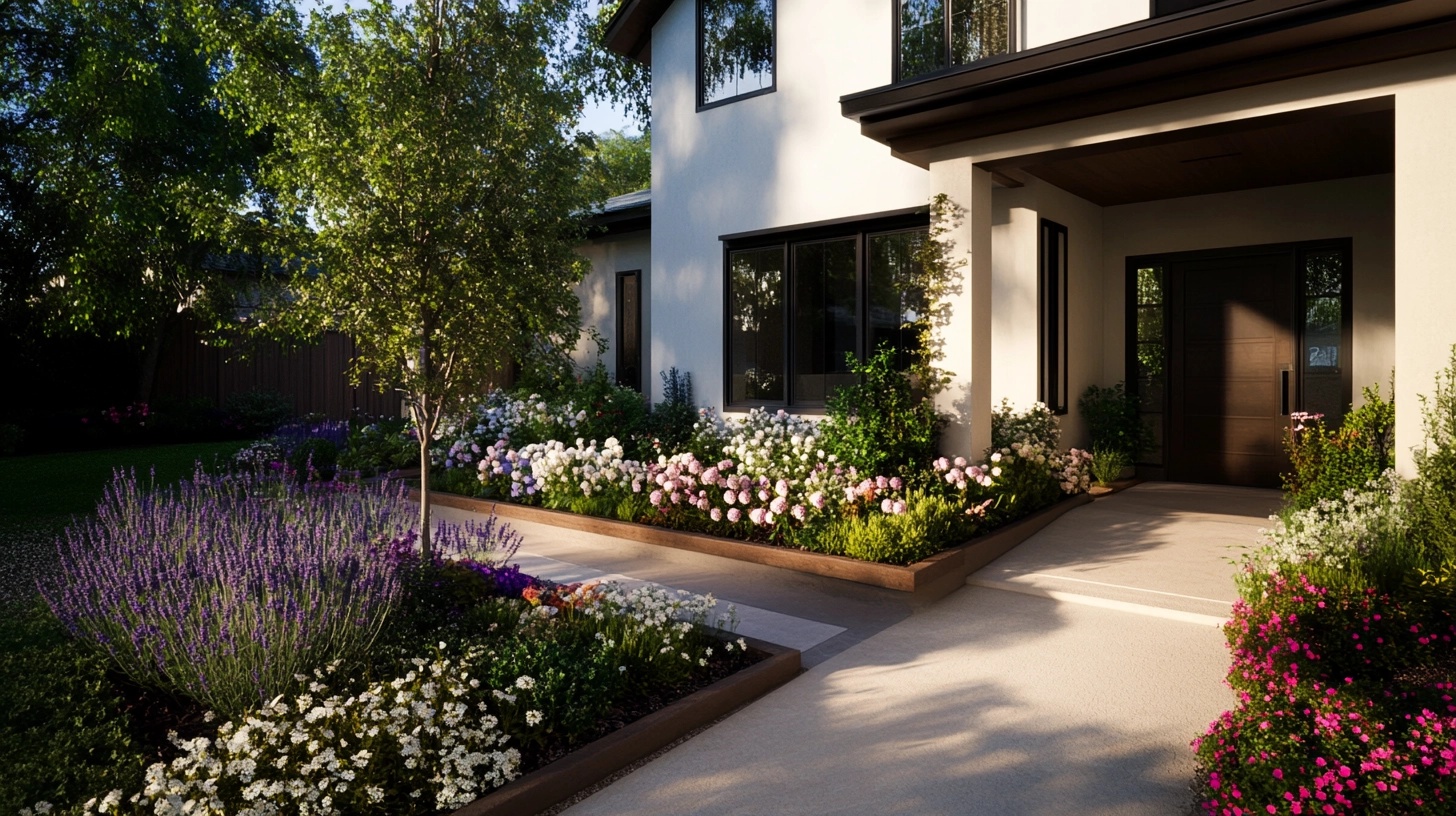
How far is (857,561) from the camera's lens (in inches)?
231

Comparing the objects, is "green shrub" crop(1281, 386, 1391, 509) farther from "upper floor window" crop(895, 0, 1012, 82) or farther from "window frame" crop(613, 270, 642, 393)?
"window frame" crop(613, 270, 642, 393)

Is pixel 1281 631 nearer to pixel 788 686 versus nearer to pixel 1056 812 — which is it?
pixel 1056 812

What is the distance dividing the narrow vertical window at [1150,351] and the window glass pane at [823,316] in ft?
11.3

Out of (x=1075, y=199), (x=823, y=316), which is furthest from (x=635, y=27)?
(x=1075, y=199)

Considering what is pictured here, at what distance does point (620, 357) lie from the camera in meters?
13.2

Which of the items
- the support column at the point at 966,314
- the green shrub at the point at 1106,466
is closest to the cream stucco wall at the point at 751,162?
the support column at the point at 966,314

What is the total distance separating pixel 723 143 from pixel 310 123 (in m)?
6.06

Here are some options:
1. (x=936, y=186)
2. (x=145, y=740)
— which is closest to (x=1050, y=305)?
(x=936, y=186)

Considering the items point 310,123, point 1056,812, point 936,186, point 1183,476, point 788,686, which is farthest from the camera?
point 1183,476

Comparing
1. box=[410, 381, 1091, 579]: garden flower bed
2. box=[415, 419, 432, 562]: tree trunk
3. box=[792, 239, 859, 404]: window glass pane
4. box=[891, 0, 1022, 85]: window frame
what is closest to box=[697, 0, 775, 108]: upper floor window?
box=[891, 0, 1022, 85]: window frame

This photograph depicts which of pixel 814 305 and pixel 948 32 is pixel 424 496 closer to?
pixel 814 305

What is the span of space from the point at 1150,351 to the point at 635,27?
26.6ft

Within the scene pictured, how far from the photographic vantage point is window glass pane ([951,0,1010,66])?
28.0ft

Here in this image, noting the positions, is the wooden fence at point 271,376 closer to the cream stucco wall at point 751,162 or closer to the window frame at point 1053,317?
the cream stucco wall at point 751,162
